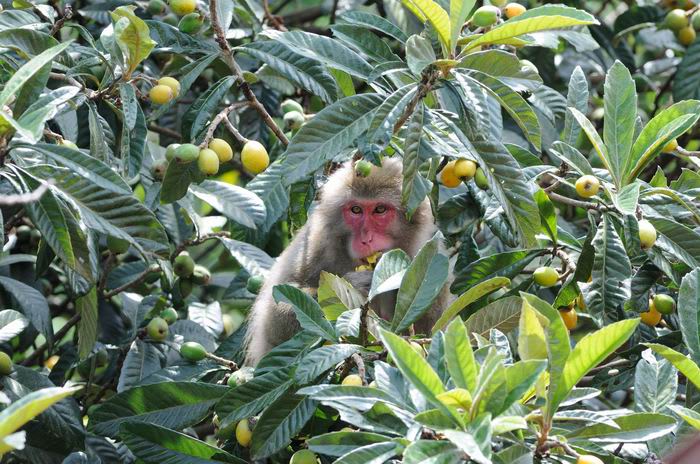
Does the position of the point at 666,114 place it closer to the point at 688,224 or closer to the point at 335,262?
the point at 688,224

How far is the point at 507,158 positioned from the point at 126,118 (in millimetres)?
1399

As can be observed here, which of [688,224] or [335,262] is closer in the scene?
[688,224]

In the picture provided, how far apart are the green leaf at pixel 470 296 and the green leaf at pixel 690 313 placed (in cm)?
61

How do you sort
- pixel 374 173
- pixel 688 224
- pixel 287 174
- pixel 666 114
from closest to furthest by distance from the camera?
pixel 287 174
pixel 666 114
pixel 688 224
pixel 374 173

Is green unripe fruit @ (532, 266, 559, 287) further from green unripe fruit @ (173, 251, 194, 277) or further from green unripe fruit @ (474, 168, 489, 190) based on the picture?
green unripe fruit @ (173, 251, 194, 277)

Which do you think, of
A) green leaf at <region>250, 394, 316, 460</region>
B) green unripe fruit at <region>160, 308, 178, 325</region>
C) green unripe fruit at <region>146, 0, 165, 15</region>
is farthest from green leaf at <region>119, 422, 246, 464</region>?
green unripe fruit at <region>146, 0, 165, 15</region>

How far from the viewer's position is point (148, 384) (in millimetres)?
4039

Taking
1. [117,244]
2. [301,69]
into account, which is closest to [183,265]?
[117,244]

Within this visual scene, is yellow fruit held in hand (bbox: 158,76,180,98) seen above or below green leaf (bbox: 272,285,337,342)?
above

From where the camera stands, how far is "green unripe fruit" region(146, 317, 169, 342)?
4.69m

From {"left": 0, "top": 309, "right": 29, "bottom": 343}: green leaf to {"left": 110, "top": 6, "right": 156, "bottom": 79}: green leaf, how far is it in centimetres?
109

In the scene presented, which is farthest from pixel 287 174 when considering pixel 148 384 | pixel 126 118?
pixel 148 384

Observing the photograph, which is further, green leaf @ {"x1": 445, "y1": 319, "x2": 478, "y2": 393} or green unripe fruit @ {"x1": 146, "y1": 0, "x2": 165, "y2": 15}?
green unripe fruit @ {"x1": 146, "y1": 0, "x2": 165, "y2": 15}

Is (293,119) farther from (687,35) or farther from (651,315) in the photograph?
(687,35)
